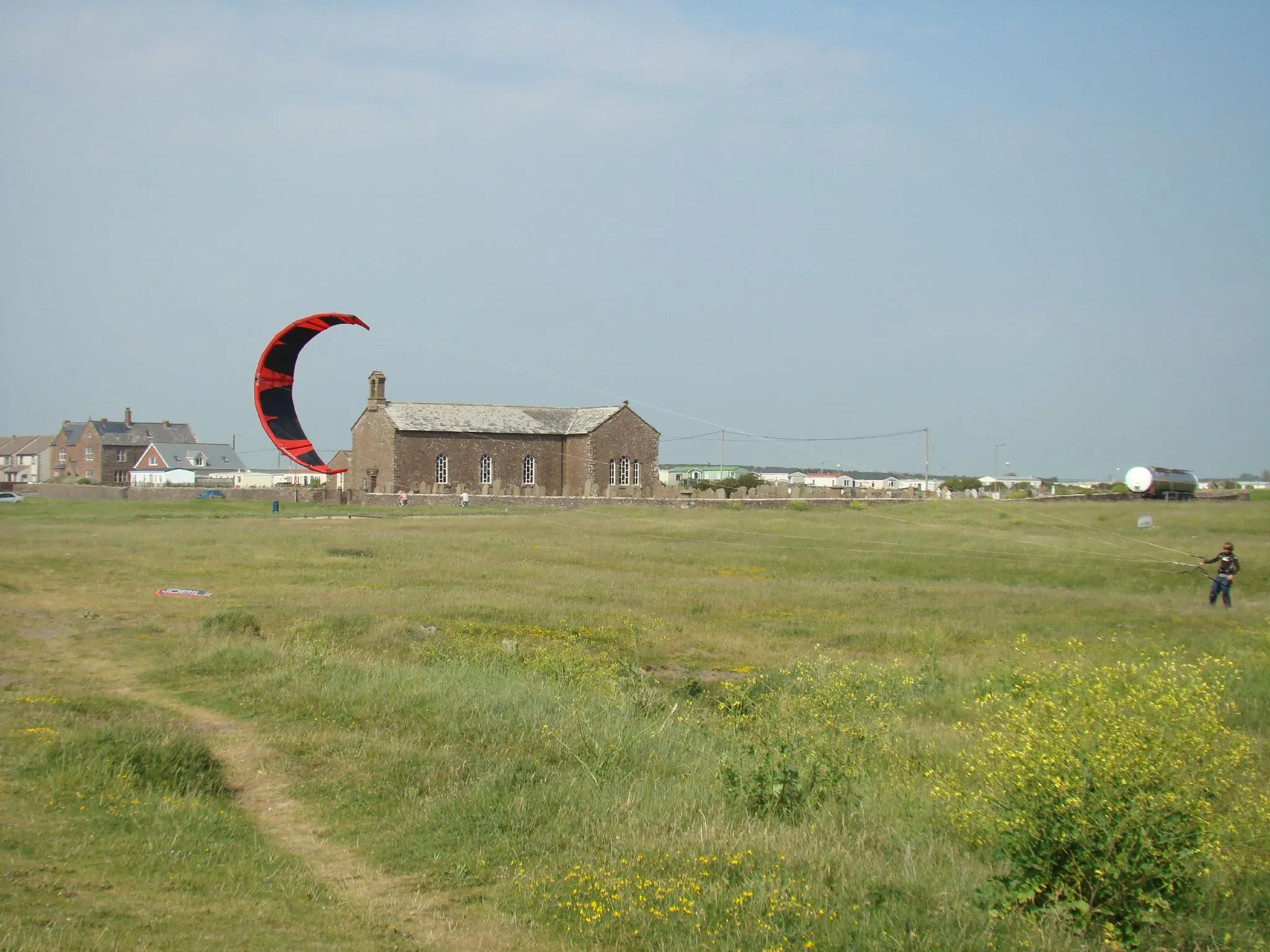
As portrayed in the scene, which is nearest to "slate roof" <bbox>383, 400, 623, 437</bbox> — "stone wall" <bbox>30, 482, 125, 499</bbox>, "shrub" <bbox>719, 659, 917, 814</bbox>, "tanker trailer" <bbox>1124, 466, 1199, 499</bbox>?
"stone wall" <bbox>30, 482, 125, 499</bbox>

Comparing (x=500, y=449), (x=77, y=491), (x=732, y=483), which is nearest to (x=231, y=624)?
(x=500, y=449)

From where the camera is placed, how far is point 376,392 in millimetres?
67812

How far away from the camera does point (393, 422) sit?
6612 centimetres

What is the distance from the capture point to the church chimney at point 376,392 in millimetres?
67500

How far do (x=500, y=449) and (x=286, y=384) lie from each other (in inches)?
1962

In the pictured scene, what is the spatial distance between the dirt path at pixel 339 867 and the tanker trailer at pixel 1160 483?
6149 cm

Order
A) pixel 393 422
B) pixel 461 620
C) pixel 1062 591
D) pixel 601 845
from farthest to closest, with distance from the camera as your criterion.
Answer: pixel 393 422 < pixel 1062 591 < pixel 461 620 < pixel 601 845

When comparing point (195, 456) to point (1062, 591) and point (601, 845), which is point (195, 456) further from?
point (601, 845)

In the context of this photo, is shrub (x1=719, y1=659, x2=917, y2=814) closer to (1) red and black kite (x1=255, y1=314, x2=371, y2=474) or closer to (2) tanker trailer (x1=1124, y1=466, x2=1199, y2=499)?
(1) red and black kite (x1=255, y1=314, x2=371, y2=474)

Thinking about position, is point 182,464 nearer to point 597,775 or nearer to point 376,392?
point 376,392

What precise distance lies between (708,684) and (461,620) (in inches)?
211

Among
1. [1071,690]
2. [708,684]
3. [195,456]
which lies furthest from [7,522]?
[195,456]

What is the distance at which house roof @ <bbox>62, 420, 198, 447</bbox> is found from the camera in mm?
103312

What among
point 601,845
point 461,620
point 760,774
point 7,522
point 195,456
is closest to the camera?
point 601,845
